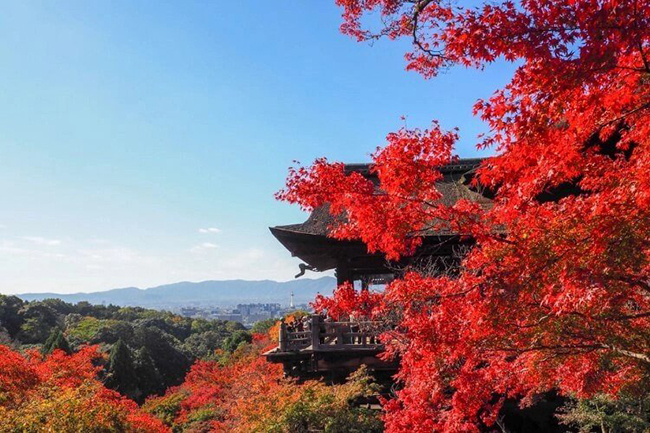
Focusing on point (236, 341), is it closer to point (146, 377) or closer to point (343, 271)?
point (146, 377)

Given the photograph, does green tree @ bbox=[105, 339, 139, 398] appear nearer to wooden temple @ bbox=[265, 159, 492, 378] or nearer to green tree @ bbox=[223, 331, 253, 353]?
green tree @ bbox=[223, 331, 253, 353]

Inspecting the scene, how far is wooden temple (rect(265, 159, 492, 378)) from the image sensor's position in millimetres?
9227

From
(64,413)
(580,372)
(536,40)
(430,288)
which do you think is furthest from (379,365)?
(536,40)

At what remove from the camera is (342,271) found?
10766mm

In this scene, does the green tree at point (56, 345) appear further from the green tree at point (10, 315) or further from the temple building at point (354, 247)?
the temple building at point (354, 247)

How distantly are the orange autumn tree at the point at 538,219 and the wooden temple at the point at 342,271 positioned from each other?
2438 millimetres

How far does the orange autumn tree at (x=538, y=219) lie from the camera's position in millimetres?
3586

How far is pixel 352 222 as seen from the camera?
5.89m

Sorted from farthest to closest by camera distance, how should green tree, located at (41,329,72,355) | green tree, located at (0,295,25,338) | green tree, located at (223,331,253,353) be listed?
green tree, located at (0,295,25,338), green tree, located at (223,331,253,353), green tree, located at (41,329,72,355)

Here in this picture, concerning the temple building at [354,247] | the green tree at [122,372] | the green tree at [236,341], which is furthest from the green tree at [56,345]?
the temple building at [354,247]

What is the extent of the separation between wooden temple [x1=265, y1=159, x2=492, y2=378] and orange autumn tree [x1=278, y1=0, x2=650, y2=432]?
8.00 ft

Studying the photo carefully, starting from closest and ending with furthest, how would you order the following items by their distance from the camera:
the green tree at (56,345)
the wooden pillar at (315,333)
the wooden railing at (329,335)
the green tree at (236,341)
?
the wooden railing at (329,335) < the wooden pillar at (315,333) < the green tree at (56,345) < the green tree at (236,341)

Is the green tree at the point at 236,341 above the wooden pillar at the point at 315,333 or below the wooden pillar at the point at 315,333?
below

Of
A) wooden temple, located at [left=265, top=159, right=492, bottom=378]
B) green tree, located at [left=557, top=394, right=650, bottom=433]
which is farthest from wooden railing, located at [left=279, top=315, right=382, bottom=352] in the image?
green tree, located at [left=557, top=394, right=650, bottom=433]
